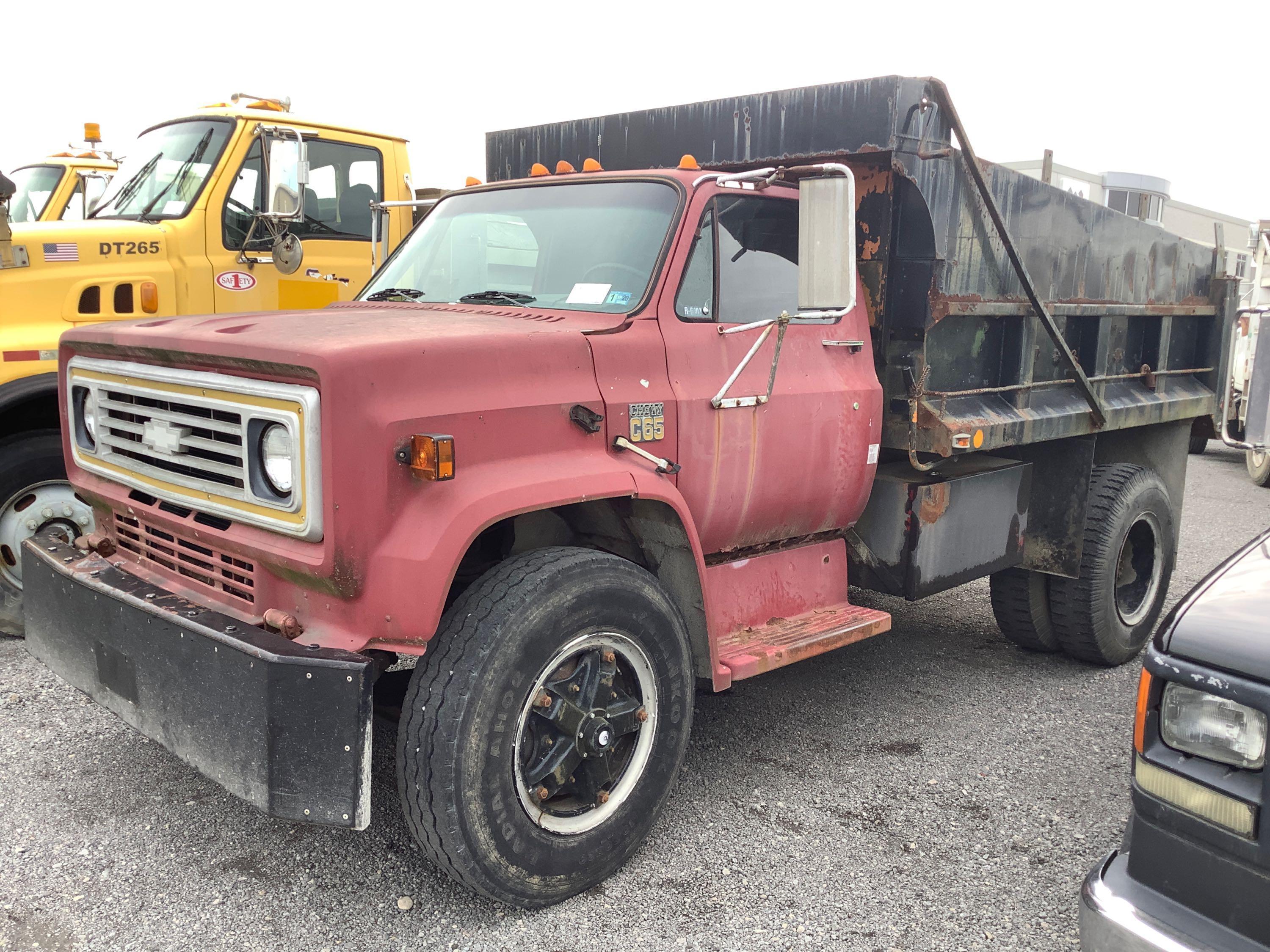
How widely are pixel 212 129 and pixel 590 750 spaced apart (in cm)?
469

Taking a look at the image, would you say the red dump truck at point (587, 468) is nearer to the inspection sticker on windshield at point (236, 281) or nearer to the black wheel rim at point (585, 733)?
the black wheel rim at point (585, 733)

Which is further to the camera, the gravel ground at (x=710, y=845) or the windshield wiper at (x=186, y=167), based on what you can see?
the windshield wiper at (x=186, y=167)

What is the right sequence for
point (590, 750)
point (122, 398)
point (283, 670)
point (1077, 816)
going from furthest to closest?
point (1077, 816) → point (122, 398) → point (590, 750) → point (283, 670)

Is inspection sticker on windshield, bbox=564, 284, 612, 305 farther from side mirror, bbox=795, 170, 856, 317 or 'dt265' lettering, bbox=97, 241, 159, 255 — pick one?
'dt265' lettering, bbox=97, 241, 159, 255

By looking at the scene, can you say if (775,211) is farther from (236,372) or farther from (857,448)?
(236,372)

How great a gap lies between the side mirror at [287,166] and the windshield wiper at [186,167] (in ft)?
1.66

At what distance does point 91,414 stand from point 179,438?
715mm

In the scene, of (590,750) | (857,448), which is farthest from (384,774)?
(857,448)

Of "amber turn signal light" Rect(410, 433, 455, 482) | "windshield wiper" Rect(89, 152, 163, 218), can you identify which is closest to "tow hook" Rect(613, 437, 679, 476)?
"amber turn signal light" Rect(410, 433, 455, 482)

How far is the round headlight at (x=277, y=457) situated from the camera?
9.05ft

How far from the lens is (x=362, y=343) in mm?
2691

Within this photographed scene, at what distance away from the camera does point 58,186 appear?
7.75 metres

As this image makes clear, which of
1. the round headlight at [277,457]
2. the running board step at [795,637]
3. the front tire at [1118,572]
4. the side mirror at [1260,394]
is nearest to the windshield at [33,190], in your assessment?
the round headlight at [277,457]

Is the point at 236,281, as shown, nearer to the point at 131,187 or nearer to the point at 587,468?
the point at 131,187
